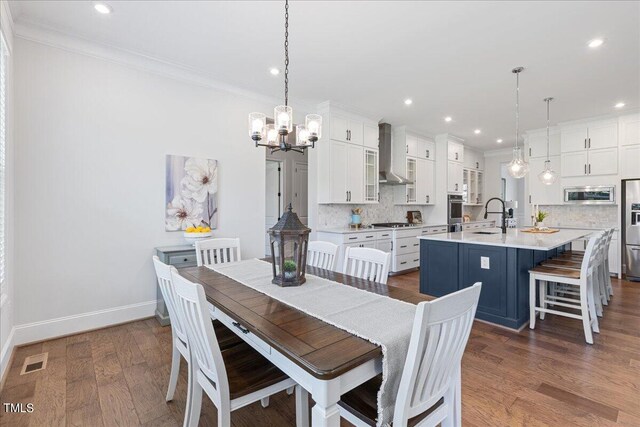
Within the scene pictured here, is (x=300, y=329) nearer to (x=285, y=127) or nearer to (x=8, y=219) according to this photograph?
(x=285, y=127)

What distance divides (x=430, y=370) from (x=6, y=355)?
122 inches

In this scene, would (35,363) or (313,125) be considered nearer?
(313,125)

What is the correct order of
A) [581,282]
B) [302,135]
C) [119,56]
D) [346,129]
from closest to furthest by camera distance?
[302,135] → [581,282] → [119,56] → [346,129]

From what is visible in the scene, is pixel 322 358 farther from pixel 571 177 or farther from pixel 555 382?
pixel 571 177

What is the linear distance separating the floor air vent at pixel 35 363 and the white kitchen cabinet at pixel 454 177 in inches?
269

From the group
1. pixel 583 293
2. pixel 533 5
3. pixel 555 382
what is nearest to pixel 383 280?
pixel 555 382

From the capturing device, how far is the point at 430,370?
3.83ft

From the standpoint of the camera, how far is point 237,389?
139 centimetres

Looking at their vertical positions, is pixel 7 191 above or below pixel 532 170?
below

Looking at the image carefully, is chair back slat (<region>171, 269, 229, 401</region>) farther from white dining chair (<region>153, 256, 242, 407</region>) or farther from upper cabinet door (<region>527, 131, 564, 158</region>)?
upper cabinet door (<region>527, 131, 564, 158</region>)

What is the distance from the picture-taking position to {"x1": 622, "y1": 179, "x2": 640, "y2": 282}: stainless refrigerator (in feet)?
16.0

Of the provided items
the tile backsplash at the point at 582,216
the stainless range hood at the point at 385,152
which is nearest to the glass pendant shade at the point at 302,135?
the stainless range hood at the point at 385,152

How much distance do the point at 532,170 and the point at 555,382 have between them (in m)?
5.41

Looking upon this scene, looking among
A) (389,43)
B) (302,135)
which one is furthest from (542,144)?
(302,135)
